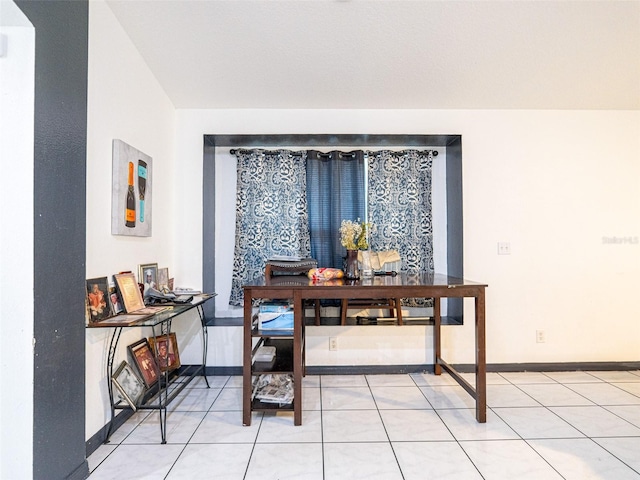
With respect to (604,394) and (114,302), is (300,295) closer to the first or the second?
(114,302)

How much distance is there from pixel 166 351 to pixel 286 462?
1297 millimetres

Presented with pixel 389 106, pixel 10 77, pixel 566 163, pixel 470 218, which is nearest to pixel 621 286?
pixel 566 163

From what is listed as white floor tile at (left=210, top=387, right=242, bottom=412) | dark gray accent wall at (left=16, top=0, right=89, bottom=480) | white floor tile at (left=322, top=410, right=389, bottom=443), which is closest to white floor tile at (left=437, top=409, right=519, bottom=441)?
white floor tile at (left=322, top=410, right=389, bottom=443)

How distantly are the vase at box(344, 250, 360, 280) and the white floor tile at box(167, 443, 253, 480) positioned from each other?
124 centimetres

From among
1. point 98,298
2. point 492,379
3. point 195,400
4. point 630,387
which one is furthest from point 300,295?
point 630,387

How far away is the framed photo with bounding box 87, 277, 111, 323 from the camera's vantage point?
1770 millimetres

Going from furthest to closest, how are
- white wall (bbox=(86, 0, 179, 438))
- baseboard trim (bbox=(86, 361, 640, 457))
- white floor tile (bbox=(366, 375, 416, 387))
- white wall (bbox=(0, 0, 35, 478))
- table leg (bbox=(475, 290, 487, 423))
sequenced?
baseboard trim (bbox=(86, 361, 640, 457)), white floor tile (bbox=(366, 375, 416, 387)), table leg (bbox=(475, 290, 487, 423)), white wall (bbox=(86, 0, 179, 438)), white wall (bbox=(0, 0, 35, 478))

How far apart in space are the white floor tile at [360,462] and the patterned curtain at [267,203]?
1.68 meters

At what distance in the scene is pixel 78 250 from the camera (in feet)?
5.32

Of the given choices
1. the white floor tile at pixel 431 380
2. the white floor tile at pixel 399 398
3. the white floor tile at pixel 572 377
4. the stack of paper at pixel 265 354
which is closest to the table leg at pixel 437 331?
the white floor tile at pixel 431 380

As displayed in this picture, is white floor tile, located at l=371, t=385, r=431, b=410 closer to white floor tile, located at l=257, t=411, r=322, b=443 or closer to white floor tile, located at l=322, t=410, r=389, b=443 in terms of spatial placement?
white floor tile, located at l=322, t=410, r=389, b=443

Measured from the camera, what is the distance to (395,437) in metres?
1.97

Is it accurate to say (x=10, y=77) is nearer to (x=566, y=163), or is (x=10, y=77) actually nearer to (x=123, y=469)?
(x=123, y=469)

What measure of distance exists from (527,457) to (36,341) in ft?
7.93
